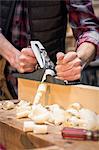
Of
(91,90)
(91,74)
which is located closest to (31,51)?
(91,90)

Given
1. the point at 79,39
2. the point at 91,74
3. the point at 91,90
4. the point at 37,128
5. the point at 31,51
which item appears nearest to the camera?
the point at 37,128

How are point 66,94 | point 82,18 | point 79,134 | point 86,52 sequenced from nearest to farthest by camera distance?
point 79,134, point 66,94, point 86,52, point 82,18

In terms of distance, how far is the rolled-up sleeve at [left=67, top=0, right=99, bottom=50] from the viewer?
4.51 feet

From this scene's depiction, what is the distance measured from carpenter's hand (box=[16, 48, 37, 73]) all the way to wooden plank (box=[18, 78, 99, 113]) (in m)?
0.04

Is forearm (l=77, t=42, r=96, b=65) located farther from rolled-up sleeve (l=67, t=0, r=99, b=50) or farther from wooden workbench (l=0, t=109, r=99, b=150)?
wooden workbench (l=0, t=109, r=99, b=150)

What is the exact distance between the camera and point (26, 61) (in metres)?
1.14

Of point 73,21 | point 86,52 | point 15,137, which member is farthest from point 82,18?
point 15,137

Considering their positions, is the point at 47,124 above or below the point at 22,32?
below

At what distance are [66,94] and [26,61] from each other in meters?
0.21

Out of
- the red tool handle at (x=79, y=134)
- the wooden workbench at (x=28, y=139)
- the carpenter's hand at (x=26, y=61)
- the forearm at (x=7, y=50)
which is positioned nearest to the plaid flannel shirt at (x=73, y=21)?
the forearm at (x=7, y=50)

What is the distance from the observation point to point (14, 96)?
1.44m

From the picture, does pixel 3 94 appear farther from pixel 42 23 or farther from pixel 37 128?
pixel 37 128

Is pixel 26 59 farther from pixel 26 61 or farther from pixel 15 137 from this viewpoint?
pixel 15 137

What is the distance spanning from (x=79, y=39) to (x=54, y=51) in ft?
0.59
